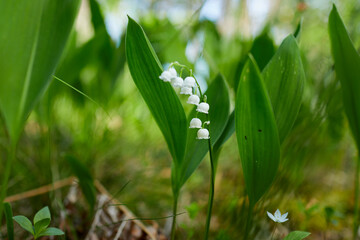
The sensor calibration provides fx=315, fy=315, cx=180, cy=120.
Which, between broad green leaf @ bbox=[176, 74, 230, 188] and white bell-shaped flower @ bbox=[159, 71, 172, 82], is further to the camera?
broad green leaf @ bbox=[176, 74, 230, 188]

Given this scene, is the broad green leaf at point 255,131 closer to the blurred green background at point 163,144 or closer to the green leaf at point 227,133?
the green leaf at point 227,133

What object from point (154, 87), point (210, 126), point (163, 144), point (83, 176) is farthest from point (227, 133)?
point (163, 144)

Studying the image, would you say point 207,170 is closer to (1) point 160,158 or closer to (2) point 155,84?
(1) point 160,158

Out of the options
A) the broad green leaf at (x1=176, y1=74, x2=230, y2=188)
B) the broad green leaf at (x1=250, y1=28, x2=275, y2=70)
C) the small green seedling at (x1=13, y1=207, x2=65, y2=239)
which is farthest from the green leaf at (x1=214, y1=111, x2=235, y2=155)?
the small green seedling at (x1=13, y1=207, x2=65, y2=239)

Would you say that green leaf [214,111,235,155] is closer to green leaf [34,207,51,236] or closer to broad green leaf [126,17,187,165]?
broad green leaf [126,17,187,165]

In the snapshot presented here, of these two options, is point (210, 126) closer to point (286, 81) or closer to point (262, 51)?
point (286, 81)

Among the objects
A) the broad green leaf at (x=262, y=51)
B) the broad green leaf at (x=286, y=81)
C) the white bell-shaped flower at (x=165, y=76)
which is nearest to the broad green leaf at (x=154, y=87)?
the white bell-shaped flower at (x=165, y=76)

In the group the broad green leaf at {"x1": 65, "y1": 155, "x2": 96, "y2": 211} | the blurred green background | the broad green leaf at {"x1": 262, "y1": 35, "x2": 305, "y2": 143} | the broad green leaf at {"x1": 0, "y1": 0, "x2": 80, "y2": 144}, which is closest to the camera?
the broad green leaf at {"x1": 0, "y1": 0, "x2": 80, "y2": 144}
